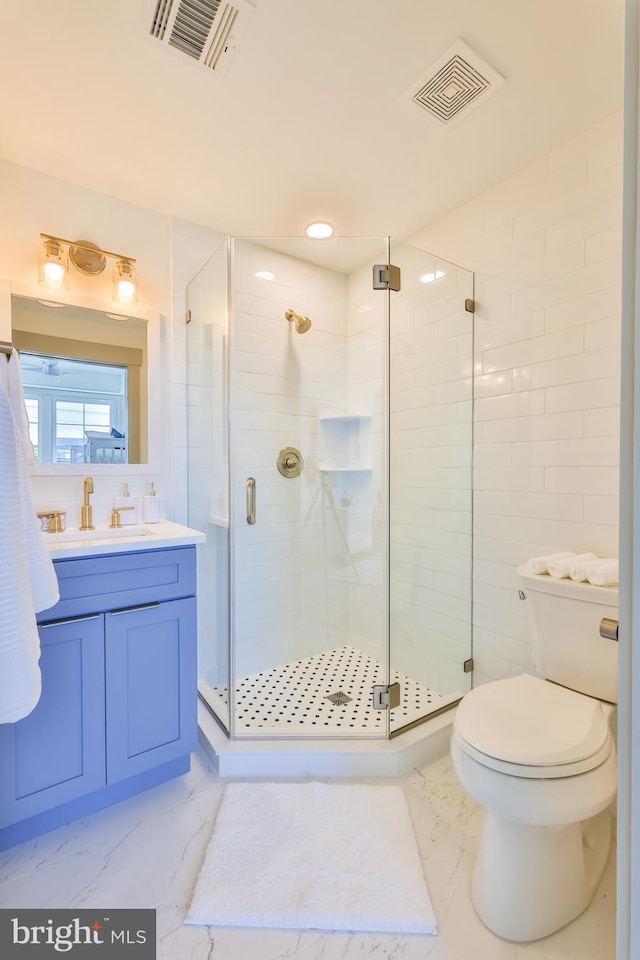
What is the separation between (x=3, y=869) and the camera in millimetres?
1297

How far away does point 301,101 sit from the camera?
1493mm

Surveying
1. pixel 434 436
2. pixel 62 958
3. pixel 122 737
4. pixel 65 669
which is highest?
pixel 434 436

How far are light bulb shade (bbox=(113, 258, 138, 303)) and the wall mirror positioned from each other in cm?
9

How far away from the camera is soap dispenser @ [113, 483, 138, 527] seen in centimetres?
201

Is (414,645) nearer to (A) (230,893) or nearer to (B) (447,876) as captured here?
(B) (447,876)

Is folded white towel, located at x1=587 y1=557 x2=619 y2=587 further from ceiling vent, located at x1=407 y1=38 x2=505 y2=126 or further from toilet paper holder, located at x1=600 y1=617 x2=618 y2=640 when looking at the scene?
ceiling vent, located at x1=407 y1=38 x2=505 y2=126

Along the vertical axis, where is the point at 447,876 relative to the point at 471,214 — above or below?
below

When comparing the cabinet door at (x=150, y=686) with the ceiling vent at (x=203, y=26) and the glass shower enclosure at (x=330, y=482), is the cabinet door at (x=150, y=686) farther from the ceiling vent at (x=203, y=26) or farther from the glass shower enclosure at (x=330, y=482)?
the ceiling vent at (x=203, y=26)

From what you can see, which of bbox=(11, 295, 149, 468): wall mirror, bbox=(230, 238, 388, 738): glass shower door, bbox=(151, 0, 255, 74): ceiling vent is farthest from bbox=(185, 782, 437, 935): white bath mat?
bbox=(151, 0, 255, 74): ceiling vent

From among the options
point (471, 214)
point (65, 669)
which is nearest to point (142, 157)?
point (471, 214)

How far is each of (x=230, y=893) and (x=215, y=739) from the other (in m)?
0.61

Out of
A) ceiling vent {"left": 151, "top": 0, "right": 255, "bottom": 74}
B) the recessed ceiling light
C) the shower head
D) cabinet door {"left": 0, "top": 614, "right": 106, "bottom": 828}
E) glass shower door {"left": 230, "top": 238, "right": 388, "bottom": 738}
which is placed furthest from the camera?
the shower head

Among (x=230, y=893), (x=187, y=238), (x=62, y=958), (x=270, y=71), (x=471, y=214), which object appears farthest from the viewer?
(x=187, y=238)

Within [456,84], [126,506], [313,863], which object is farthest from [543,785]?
[456,84]
